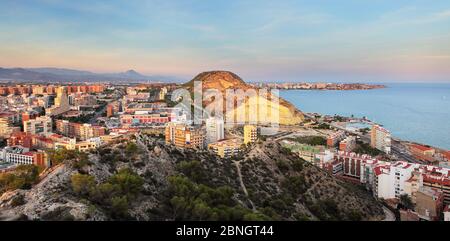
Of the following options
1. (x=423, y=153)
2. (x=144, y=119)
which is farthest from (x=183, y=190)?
(x=144, y=119)

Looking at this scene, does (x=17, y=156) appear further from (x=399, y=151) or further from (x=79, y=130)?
(x=399, y=151)

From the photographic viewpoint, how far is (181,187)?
285 centimetres

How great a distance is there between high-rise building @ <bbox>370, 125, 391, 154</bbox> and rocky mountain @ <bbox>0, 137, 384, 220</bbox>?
601 centimetres

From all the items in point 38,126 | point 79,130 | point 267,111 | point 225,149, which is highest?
point 267,111

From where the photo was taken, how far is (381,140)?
11.3 meters

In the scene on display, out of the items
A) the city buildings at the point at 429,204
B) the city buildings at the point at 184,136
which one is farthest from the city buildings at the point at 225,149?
the city buildings at the point at 429,204

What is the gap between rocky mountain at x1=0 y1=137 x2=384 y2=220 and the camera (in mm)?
2254

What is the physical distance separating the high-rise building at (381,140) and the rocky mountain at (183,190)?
601 cm

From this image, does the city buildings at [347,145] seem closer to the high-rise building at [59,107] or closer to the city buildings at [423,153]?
the city buildings at [423,153]

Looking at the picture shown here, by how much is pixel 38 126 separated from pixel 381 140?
35.4 ft

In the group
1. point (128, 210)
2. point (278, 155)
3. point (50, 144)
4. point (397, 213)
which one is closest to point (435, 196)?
point (397, 213)

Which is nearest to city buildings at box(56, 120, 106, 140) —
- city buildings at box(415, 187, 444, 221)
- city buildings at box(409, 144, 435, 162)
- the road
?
city buildings at box(415, 187, 444, 221)

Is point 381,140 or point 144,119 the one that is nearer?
point 381,140

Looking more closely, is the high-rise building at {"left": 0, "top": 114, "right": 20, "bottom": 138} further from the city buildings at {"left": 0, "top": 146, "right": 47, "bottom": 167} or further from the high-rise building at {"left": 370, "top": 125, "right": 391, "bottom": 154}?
the high-rise building at {"left": 370, "top": 125, "right": 391, "bottom": 154}
